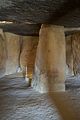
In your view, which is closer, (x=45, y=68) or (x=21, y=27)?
(x=45, y=68)

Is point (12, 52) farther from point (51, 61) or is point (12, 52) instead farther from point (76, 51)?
point (51, 61)

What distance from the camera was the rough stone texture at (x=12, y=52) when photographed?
8.70m

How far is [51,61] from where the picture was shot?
192 inches

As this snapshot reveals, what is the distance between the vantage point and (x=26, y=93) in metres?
4.61

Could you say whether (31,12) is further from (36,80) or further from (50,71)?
(36,80)

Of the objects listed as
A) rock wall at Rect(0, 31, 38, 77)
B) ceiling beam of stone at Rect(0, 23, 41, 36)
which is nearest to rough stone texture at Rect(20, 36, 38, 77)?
Result: rock wall at Rect(0, 31, 38, 77)

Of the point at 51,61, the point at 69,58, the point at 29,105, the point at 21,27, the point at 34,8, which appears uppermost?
the point at 21,27

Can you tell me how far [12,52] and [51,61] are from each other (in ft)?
14.8

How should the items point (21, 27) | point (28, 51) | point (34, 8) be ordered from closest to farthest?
point (34, 8), point (21, 27), point (28, 51)

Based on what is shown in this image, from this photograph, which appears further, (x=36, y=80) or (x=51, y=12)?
(x=36, y=80)

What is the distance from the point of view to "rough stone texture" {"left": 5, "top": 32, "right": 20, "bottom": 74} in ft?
28.5

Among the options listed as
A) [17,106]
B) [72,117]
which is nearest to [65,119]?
[72,117]

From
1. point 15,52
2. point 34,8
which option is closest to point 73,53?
point 15,52

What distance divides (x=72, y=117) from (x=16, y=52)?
21.9 ft
